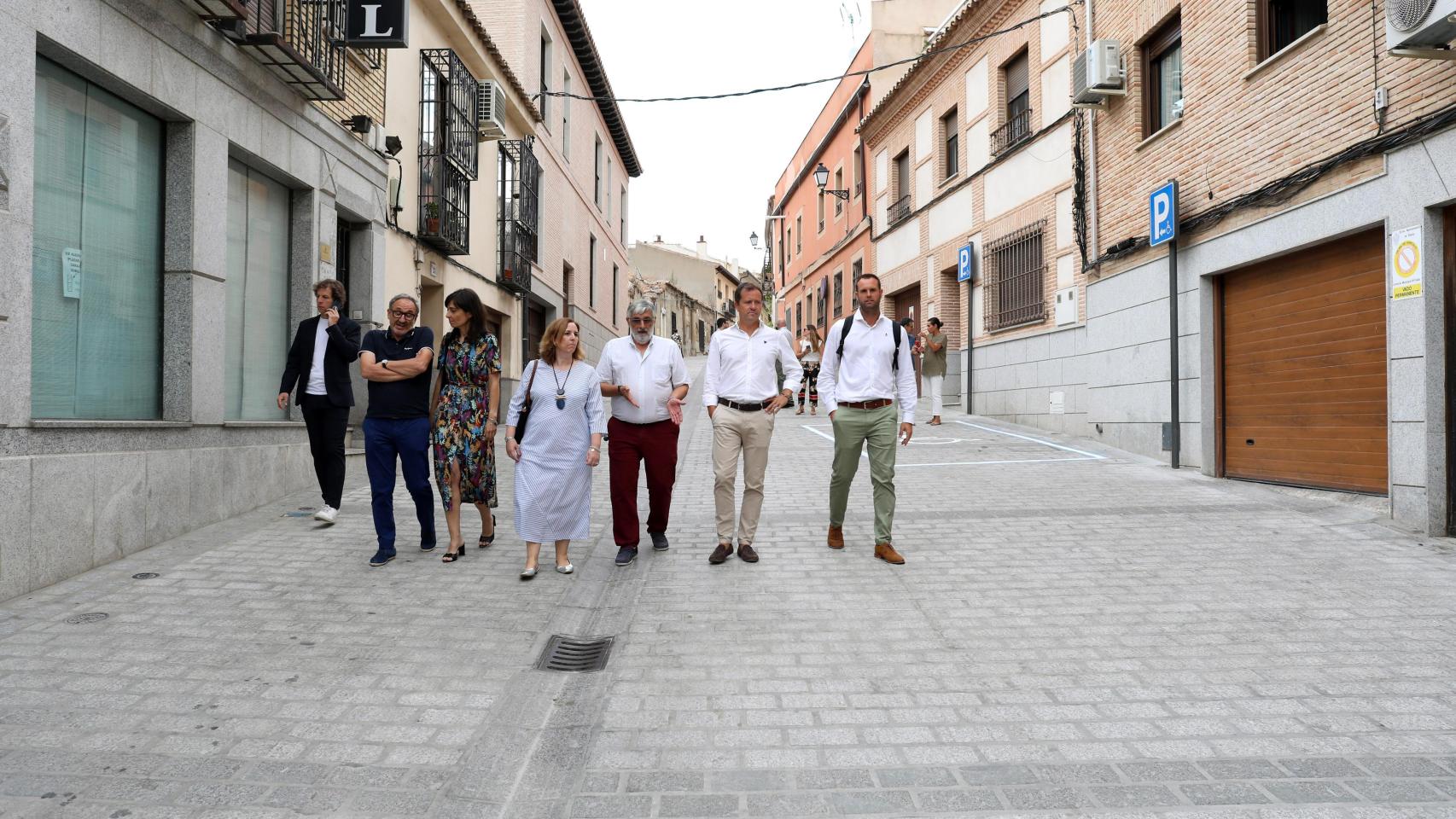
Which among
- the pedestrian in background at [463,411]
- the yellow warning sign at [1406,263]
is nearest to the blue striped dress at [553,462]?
the pedestrian in background at [463,411]

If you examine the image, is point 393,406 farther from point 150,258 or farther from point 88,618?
point 150,258

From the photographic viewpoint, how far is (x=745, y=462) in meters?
5.97

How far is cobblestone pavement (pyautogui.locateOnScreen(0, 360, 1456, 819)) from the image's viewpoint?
2863 mm

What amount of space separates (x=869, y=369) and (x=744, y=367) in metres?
0.80

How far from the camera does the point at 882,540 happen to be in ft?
19.4

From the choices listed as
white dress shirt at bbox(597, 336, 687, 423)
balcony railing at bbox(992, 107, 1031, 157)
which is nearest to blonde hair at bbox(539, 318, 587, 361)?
white dress shirt at bbox(597, 336, 687, 423)

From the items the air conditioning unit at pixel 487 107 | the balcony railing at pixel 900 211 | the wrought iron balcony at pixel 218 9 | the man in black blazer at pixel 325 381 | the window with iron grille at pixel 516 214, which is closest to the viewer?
the wrought iron balcony at pixel 218 9

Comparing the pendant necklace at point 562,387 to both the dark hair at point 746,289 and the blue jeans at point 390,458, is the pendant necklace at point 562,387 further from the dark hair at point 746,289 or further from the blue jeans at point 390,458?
the dark hair at point 746,289

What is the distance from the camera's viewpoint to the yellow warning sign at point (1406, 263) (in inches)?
257

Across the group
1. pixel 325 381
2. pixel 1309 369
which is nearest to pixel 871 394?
pixel 325 381

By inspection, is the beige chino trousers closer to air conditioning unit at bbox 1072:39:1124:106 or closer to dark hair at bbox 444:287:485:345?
dark hair at bbox 444:287:485:345

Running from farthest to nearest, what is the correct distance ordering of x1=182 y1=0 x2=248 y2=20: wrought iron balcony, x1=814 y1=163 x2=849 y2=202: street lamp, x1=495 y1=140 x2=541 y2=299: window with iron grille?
x1=814 y1=163 x2=849 y2=202: street lamp
x1=495 y1=140 x2=541 y2=299: window with iron grille
x1=182 y1=0 x2=248 y2=20: wrought iron balcony

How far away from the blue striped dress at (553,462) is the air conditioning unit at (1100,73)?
8.83 metres

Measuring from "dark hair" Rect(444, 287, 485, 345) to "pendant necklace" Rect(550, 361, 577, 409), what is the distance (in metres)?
0.67
